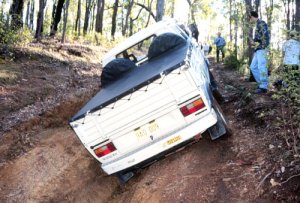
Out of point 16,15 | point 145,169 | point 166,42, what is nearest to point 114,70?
point 166,42

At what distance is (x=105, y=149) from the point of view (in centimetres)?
527

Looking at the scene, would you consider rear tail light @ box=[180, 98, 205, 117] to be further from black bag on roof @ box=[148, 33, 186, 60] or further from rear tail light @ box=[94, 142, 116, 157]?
black bag on roof @ box=[148, 33, 186, 60]

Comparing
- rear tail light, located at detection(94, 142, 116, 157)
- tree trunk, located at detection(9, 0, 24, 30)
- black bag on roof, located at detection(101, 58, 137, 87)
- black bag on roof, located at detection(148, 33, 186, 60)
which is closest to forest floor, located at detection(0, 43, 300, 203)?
rear tail light, located at detection(94, 142, 116, 157)

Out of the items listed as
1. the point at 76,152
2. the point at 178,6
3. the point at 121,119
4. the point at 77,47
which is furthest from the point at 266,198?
the point at 178,6

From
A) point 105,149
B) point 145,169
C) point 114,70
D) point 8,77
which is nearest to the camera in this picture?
point 105,149

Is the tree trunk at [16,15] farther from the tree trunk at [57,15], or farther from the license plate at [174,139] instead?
the license plate at [174,139]

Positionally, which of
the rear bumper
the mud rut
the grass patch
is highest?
the grass patch

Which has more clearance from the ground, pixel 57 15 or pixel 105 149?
pixel 57 15

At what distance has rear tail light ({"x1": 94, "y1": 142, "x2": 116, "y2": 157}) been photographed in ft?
17.2

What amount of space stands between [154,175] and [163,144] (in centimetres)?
85

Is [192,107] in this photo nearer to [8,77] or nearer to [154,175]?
[154,175]

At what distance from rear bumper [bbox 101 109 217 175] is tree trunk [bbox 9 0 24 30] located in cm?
973

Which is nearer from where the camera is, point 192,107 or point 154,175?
point 192,107

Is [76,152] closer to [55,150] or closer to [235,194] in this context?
[55,150]
